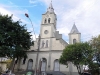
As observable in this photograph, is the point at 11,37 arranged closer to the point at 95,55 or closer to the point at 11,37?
the point at 11,37

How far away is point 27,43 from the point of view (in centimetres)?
3006

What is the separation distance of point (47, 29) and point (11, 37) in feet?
42.1

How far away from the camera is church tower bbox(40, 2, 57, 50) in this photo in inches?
1355

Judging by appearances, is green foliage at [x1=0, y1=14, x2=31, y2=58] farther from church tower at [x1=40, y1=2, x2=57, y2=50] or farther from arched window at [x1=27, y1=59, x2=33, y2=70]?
arched window at [x1=27, y1=59, x2=33, y2=70]

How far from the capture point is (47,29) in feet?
119

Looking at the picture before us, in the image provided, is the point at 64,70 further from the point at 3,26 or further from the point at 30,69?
the point at 3,26

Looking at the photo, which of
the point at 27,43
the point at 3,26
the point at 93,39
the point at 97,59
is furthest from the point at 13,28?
the point at 97,59

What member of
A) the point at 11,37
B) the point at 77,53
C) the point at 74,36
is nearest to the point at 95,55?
the point at 77,53

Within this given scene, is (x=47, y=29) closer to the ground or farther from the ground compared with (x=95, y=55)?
farther from the ground

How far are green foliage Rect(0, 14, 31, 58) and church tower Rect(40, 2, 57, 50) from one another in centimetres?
604

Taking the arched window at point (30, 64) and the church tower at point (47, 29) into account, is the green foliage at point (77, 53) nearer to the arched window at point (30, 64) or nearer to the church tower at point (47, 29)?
the church tower at point (47, 29)

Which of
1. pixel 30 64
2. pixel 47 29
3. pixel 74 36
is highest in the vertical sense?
pixel 47 29

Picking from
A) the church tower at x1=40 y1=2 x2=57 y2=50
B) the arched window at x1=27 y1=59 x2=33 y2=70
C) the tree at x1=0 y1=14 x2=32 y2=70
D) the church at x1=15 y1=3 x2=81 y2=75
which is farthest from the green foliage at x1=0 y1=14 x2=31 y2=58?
the arched window at x1=27 y1=59 x2=33 y2=70

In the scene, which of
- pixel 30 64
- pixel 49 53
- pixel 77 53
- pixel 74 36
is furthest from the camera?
pixel 74 36
